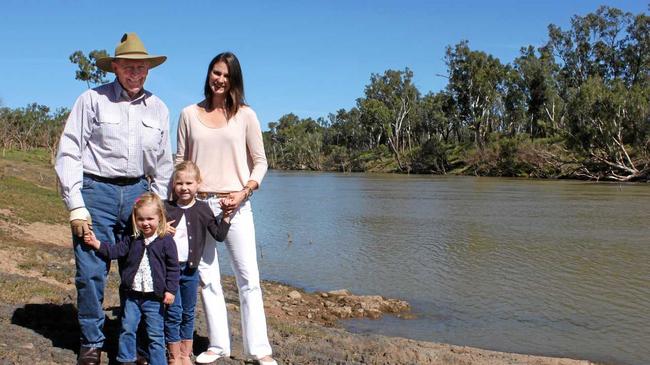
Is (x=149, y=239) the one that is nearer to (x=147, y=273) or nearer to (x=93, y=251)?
(x=147, y=273)

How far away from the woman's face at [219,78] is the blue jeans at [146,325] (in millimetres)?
1379

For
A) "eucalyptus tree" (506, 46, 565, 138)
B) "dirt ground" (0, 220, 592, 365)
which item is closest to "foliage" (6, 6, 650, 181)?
"eucalyptus tree" (506, 46, 565, 138)

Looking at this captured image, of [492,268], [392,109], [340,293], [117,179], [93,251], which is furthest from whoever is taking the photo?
[392,109]

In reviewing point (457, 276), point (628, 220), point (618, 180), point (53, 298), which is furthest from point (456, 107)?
point (53, 298)

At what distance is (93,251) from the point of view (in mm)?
3705

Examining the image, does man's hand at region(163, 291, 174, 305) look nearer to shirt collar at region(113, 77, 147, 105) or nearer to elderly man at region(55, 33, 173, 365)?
elderly man at region(55, 33, 173, 365)

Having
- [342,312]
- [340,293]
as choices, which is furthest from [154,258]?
[340,293]

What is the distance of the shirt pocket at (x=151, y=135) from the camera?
12.6ft

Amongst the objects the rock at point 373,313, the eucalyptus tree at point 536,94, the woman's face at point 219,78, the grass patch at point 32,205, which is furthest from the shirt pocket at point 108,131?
the eucalyptus tree at point 536,94

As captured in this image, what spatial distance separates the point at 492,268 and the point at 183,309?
875 centimetres

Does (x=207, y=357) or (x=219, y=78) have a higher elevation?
(x=219, y=78)

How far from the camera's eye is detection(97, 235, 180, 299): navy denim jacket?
12.3ft

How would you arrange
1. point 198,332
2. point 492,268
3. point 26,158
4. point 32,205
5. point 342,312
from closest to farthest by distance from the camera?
point 198,332
point 342,312
point 492,268
point 32,205
point 26,158

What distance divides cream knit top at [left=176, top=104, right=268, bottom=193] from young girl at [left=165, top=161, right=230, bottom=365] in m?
0.10
